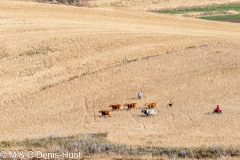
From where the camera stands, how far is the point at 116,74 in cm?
4447

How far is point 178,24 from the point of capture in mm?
63406

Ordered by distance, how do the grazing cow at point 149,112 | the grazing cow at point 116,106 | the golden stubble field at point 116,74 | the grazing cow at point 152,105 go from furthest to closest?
the grazing cow at point 116,106 → the grazing cow at point 152,105 → the grazing cow at point 149,112 → the golden stubble field at point 116,74

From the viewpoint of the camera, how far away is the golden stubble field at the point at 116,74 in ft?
105

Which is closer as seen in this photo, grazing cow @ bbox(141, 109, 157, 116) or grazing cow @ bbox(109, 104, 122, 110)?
grazing cow @ bbox(141, 109, 157, 116)

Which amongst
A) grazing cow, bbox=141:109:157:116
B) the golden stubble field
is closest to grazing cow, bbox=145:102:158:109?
the golden stubble field

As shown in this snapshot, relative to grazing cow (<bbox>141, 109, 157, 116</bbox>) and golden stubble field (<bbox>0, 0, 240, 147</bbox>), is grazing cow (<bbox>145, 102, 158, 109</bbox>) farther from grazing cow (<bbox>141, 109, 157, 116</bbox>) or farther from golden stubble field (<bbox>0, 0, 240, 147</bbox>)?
grazing cow (<bbox>141, 109, 157, 116</bbox>)

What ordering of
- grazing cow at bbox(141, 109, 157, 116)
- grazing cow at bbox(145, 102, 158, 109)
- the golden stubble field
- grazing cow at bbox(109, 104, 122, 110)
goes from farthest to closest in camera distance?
grazing cow at bbox(109, 104, 122, 110) < grazing cow at bbox(145, 102, 158, 109) < grazing cow at bbox(141, 109, 157, 116) < the golden stubble field

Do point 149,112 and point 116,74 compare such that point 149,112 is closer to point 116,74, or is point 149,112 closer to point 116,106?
point 116,106

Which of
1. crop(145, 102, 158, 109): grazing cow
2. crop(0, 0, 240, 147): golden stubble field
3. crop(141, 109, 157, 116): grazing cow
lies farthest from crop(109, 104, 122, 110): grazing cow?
crop(141, 109, 157, 116): grazing cow

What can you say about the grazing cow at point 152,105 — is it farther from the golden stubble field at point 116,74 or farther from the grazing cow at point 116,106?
the grazing cow at point 116,106

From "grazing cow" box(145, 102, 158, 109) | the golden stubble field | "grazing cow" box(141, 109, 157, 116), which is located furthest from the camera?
"grazing cow" box(145, 102, 158, 109)

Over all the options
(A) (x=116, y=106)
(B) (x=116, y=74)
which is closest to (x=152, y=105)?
(A) (x=116, y=106)

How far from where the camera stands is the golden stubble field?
3198 centimetres

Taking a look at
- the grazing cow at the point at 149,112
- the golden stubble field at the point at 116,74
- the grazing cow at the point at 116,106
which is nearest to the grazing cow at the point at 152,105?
the golden stubble field at the point at 116,74
